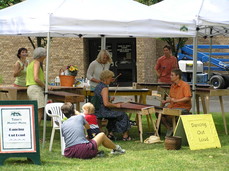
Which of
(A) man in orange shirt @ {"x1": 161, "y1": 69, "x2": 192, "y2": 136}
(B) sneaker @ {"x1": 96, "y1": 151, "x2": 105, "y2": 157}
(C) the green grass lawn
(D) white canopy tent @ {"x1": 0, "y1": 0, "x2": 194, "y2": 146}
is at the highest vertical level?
(D) white canopy tent @ {"x1": 0, "y1": 0, "x2": 194, "y2": 146}

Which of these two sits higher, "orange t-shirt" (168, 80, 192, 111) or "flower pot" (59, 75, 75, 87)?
"flower pot" (59, 75, 75, 87)

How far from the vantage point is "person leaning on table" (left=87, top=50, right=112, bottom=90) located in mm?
12531

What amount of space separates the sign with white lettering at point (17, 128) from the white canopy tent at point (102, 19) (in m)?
1.79

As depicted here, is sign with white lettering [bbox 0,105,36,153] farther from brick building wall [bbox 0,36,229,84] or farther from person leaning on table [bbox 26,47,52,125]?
brick building wall [bbox 0,36,229,84]

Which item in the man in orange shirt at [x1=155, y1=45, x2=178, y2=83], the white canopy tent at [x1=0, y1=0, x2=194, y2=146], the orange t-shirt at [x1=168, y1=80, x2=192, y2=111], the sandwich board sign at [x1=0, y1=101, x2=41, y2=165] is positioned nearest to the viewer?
the sandwich board sign at [x1=0, y1=101, x2=41, y2=165]

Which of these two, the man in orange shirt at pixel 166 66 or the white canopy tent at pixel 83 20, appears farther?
the man in orange shirt at pixel 166 66

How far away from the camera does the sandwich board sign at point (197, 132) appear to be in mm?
10234

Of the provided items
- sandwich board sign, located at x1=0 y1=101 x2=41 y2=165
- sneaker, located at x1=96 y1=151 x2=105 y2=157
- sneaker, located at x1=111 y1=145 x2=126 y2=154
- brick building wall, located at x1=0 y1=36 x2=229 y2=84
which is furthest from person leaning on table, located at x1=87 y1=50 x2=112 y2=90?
brick building wall, located at x1=0 y1=36 x2=229 y2=84

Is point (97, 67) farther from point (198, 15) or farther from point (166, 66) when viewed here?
point (198, 15)

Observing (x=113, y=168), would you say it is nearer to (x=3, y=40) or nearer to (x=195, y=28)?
(x=195, y=28)

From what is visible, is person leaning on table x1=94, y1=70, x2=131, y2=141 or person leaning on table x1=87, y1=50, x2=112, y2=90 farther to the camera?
person leaning on table x1=87, y1=50, x2=112, y2=90

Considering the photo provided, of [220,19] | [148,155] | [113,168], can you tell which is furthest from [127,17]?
[113,168]

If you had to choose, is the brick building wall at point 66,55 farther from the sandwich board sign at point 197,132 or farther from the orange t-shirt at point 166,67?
the sandwich board sign at point 197,132

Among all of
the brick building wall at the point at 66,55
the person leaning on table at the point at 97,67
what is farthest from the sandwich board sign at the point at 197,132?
the brick building wall at the point at 66,55
